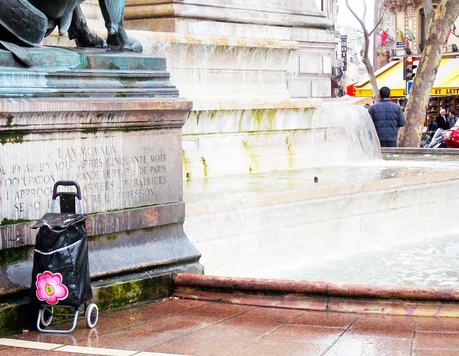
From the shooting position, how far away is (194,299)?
823 cm

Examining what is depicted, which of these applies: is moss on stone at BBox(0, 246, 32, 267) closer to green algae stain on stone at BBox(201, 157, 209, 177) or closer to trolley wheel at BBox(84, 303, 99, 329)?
trolley wheel at BBox(84, 303, 99, 329)

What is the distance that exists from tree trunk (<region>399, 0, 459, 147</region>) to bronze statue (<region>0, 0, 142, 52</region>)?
805 inches

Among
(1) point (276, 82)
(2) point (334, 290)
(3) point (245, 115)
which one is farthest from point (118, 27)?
(1) point (276, 82)

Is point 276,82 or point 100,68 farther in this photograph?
point 276,82

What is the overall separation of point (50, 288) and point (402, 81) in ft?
144

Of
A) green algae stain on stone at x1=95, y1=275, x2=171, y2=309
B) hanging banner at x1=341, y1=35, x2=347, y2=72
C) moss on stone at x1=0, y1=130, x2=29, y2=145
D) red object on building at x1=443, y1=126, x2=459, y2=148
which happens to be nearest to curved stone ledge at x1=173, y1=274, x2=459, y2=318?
green algae stain on stone at x1=95, y1=275, x2=171, y2=309

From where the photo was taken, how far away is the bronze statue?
789 centimetres

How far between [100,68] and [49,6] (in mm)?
569

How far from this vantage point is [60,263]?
686cm

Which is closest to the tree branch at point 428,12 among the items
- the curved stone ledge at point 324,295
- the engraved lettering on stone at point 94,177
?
the engraved lettering on stone at point 94,177

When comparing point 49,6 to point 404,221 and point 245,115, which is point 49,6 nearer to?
point 404,221

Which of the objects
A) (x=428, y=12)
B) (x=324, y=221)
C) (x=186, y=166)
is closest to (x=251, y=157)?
(x=186, y=166)

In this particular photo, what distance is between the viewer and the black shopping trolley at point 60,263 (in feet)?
22.5

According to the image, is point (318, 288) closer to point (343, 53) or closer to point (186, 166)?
point (186, 166)
